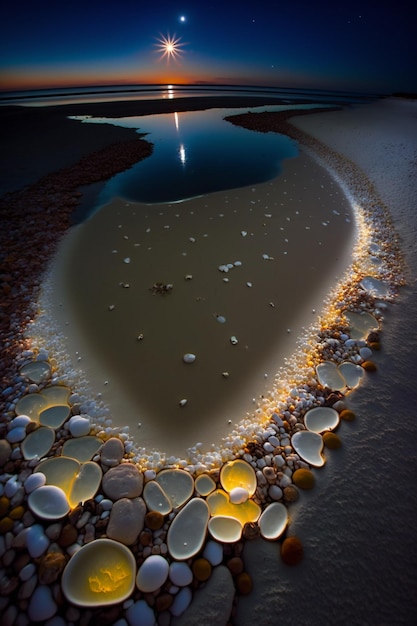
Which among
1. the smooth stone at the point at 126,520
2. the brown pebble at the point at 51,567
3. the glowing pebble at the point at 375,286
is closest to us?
the brown pebble at the point at 51,567

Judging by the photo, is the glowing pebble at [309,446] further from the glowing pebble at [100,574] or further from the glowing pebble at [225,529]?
the glowing pebble at [100,574]

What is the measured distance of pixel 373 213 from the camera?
691cm

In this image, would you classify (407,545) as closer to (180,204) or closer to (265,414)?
(265,414)

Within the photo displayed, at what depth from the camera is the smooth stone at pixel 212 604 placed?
1751mm

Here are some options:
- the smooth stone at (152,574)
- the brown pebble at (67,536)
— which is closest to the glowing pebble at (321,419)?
the smooth stone at (152,574)

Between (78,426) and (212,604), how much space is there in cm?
176

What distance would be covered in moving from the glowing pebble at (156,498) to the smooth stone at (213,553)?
0.39m

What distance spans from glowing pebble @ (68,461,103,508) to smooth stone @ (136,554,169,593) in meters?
0.67

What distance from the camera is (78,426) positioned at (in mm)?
Result: 2676

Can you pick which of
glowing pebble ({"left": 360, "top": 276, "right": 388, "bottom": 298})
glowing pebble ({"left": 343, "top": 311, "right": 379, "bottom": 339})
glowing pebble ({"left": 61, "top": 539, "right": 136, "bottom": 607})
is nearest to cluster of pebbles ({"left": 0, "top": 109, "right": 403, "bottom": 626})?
glowing pebble ({"left": 61, "top": 539, "right": 136, "bottom": 607})

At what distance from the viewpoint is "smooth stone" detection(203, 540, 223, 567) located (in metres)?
1.96

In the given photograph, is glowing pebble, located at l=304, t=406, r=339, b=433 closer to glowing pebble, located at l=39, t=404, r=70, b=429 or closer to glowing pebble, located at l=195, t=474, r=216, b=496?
glowing pebble, located at l=195, t=474, r=216, b=496

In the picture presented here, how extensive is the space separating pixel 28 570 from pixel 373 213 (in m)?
8.53

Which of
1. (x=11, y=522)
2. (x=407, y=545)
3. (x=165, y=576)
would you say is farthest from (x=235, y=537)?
(x=11, y=522)
